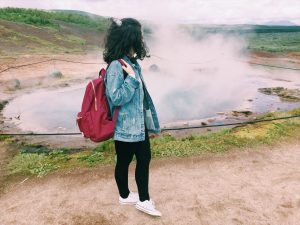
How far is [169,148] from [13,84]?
10.3m

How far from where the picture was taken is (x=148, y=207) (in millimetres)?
3746

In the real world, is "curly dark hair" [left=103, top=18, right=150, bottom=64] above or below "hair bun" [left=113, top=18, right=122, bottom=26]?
below

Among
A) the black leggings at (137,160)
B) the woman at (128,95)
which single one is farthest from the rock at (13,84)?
the woman at (128,95)

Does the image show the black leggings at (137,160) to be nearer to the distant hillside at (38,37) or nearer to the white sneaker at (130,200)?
the white sneaker at (130,200)

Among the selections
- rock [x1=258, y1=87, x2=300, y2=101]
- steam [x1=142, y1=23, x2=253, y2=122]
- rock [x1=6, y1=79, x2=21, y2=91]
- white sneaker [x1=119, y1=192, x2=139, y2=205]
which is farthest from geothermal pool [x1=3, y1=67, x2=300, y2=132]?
white sneaker [x1=119, y1=192, x2=139, y2=205]

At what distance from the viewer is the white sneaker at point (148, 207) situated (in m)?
3.73

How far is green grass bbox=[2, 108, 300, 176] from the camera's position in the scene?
5203 mm

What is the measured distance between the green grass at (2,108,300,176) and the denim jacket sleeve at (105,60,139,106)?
2287mm

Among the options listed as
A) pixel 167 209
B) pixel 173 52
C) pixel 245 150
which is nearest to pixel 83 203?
pixel 167 209

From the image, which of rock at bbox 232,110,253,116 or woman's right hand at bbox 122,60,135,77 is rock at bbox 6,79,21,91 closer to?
rock at bbox 232,110,253,116

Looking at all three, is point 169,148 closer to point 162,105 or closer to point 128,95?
point 128,95

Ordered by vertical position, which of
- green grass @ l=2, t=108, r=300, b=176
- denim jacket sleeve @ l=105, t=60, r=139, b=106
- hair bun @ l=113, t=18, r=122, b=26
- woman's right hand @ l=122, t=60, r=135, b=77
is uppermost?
hair bun @ l=113, t=18, r=122, b=26

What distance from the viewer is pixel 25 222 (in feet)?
12.3

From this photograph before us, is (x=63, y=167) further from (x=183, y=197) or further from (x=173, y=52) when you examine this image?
(x=173, y=52)
